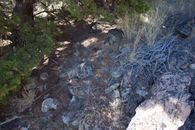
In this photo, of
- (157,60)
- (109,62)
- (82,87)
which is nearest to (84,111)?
(82,87)

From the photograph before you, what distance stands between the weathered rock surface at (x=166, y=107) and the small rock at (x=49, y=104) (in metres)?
1.11

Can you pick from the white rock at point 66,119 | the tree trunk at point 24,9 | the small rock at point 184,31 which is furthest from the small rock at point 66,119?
the small rock at point 184,31

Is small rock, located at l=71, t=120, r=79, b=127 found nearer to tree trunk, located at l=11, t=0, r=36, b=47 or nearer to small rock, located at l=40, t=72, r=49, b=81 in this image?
small rock, located at l=40, t=72, r=49, b=81

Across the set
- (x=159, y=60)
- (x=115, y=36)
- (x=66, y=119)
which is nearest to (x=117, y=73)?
(x=159, y=60)

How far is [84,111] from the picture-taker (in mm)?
4066

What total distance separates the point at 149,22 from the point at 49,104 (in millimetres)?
1540

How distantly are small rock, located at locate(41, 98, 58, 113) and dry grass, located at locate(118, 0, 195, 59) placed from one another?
39.7 inches

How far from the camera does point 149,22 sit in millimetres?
4566

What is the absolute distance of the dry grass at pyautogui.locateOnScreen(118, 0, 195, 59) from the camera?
435 cm

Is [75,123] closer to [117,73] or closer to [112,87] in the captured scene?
[112,87]

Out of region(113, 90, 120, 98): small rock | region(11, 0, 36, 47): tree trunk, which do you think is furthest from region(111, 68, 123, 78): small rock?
region(11, 0, 36, 47): tree trunk

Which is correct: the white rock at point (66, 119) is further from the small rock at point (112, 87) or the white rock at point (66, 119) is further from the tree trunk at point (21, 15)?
the tree trunk at point (21, 15)

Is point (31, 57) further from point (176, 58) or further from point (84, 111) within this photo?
point (176, 58)

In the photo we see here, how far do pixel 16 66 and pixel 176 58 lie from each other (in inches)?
67.8
